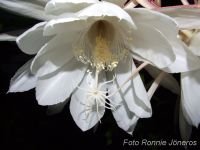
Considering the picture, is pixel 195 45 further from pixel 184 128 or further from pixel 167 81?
pixel 184 128

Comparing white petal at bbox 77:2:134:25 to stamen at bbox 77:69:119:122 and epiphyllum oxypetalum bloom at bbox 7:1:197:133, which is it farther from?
stamen at bbox 77:69:119:122

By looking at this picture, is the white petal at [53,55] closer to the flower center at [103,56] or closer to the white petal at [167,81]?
the flower center at [103,56]

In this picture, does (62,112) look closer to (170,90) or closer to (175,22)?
(170,90)

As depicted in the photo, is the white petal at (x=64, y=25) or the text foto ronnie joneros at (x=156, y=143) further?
the text foto ronnie joneros at (x=156, y=143)

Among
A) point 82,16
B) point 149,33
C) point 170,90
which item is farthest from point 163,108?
point 82,16

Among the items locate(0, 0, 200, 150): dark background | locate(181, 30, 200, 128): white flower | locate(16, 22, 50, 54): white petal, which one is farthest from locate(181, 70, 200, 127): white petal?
locate(16, 22, 50, 54): white petal

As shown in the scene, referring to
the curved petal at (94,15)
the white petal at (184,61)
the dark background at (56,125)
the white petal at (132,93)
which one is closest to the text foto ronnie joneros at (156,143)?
the dark background at (56,125)
